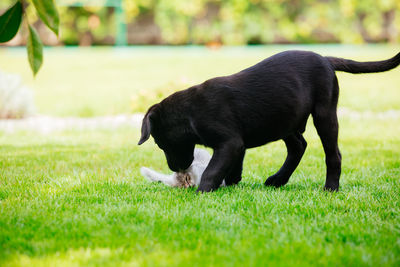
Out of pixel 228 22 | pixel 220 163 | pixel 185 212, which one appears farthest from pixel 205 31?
pixel 185 212

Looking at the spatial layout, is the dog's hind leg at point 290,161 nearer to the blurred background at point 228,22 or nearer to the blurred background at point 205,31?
the blurred background at point 205,31

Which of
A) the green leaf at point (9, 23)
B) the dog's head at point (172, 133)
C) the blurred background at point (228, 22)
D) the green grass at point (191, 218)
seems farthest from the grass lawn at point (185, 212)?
the blurred background at point (228, 22)

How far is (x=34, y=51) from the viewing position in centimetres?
188

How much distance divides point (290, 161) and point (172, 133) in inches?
43.3

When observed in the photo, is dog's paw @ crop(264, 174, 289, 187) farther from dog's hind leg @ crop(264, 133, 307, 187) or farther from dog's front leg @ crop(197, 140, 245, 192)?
dog's front leg @ crop(197, 140, 245, 192)

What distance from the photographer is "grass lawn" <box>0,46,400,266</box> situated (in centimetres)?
231

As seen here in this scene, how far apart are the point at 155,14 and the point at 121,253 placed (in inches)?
877

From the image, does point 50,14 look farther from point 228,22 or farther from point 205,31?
point 205,31

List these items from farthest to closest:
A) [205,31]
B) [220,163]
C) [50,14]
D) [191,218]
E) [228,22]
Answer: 1. [205,31]
2. [228,22]
3. [220,163]
4. [191,218]
5. [50,14]

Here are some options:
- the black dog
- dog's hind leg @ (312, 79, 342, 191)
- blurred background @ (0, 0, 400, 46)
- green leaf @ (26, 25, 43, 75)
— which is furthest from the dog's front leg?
blurred background @ (0, 0, 400, 46)

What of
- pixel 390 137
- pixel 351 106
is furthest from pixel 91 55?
pixel 390 137

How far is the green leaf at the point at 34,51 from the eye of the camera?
73.8 inches

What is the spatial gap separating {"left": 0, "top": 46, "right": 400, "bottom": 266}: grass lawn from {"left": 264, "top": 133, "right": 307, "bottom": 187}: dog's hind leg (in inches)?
5.3

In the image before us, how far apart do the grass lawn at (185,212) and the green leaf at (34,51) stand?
0.95 metres
